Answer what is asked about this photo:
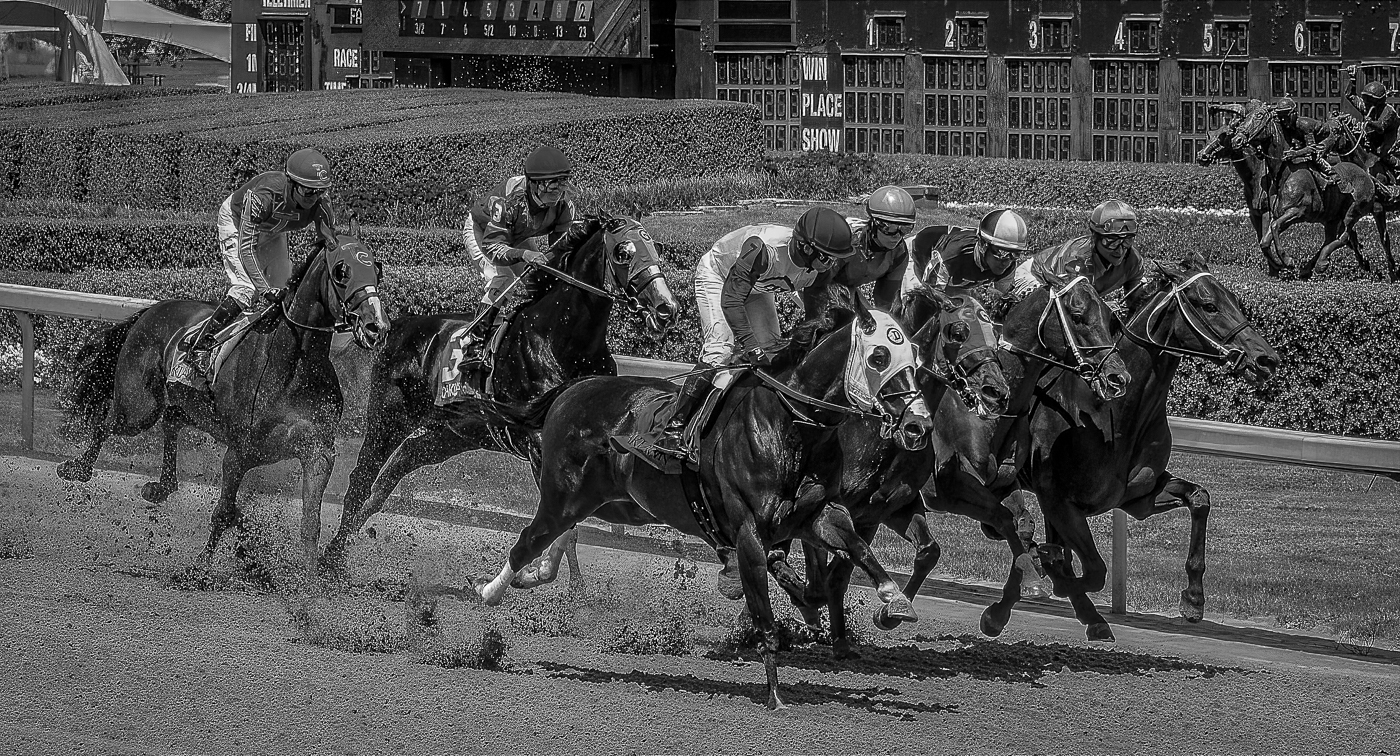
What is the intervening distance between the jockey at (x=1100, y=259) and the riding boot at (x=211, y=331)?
364cm

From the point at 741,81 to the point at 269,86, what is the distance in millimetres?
10514

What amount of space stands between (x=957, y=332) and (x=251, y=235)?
12.4 ft

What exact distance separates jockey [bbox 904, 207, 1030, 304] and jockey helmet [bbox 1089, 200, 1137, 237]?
296 millimetres

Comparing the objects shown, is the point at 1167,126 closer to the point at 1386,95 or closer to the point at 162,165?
the point at 1386,95

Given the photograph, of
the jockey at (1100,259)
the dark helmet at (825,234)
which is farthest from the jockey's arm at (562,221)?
the dark helmet at (825,234)

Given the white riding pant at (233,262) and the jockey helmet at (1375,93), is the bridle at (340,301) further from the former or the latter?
the jockey helmet at (1375,93)

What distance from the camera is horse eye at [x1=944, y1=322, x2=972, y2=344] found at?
6285 mm

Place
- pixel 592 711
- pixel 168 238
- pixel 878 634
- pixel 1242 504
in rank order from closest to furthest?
1. pixel 592 711
2. pixel 878 634
3. pixel 1242 504
4. pixel 168 238

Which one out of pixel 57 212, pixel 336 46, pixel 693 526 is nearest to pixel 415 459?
pixel 693 526

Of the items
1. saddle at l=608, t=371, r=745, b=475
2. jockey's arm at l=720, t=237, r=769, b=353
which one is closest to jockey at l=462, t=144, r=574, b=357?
saddle at l=608, t=371, r=745, b=475

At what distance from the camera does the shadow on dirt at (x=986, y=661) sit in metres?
6.68

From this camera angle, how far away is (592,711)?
5.98 meters

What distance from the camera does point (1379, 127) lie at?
16.4m

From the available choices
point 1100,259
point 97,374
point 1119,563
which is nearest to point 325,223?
point 97,374
